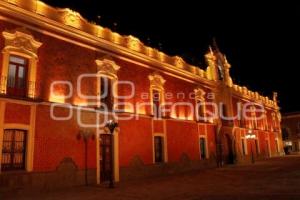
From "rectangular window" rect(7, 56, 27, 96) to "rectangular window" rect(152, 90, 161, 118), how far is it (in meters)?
8.98

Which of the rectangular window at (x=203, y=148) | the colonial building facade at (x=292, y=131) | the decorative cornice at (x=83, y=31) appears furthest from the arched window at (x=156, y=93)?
the colonial building facade at (x=292, y=131)

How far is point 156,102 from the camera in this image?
777 inches

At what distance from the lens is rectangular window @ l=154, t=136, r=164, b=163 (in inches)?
746

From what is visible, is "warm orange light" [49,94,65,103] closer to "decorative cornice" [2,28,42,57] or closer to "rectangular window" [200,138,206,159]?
"decorative cornice" [2,28,42,57]

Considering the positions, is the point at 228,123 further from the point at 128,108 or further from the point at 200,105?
the point at 128,108

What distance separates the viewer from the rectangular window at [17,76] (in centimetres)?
1218

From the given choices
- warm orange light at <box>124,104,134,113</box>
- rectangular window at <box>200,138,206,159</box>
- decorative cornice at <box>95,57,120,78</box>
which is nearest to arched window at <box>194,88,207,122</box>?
rectangular window at <box>200,138,206,159</box>

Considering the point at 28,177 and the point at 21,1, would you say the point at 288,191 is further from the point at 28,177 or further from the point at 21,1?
the point at 21,1

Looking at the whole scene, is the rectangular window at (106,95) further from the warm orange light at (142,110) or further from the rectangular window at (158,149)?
the rectangular window at (158,149)

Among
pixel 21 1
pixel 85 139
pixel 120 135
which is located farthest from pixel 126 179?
pixel 21 1

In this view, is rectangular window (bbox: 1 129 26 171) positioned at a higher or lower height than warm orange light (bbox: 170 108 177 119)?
lower

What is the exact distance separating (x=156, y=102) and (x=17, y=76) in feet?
31.9

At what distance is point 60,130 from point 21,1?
6236mm

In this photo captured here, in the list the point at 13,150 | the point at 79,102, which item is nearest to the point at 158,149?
the point at 79,102
